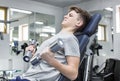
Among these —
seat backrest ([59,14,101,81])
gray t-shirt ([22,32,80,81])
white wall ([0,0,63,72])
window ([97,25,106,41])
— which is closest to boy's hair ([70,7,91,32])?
seat backrest ([59,14,101,81])

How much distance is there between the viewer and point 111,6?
5.18m

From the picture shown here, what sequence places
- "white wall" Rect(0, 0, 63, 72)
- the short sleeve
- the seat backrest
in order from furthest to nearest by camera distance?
"white wall" Rect(0, 0, 63, 72), the seat backrest, the short sleeve

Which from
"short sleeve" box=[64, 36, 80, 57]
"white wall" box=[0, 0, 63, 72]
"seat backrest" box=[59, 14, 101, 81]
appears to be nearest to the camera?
"short sleeve" box=[64, 36, 80, 57]

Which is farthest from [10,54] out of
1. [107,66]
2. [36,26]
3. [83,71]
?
[83,71]

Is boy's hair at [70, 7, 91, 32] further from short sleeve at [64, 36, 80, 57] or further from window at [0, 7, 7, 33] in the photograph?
window at [0, 7, 7, 33]

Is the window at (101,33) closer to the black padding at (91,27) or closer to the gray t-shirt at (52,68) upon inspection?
the black padding at (91,27)

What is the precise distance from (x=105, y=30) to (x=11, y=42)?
93.0 inches

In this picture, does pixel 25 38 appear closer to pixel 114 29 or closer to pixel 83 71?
pixel 114 29

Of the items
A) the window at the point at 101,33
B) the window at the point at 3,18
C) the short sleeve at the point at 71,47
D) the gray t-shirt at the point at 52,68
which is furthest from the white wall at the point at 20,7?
the short sleeve at the point at 71,47

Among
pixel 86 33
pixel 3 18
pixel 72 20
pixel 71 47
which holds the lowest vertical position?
pixel 71 47

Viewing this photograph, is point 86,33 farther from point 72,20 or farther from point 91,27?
point 72,20

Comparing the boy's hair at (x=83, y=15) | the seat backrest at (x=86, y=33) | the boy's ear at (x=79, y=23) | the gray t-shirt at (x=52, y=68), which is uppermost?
the boy's hair at (x=83, y=15)

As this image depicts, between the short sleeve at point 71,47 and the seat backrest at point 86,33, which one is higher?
the seat backrest at point 86,33

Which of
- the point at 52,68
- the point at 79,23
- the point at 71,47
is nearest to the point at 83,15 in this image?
the point at 79,23
